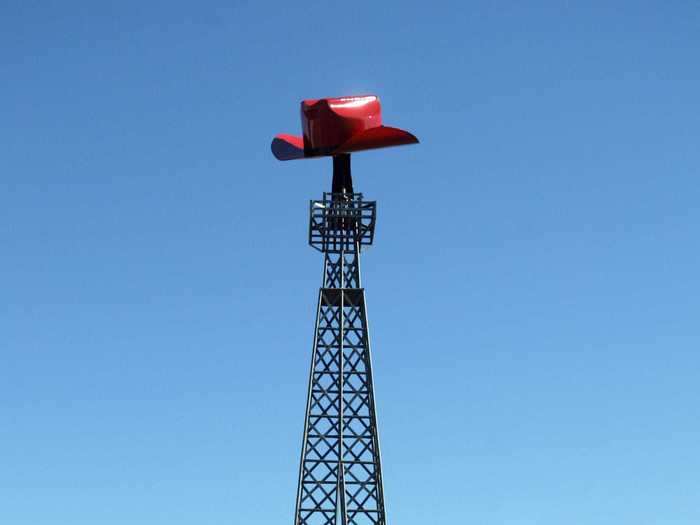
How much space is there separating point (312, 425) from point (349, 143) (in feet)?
40.5

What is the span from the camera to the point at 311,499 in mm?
69688

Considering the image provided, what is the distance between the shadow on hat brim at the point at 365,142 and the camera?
7269 centimetres

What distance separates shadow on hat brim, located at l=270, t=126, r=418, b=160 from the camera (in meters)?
72.7

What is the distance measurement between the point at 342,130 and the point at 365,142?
1.15m

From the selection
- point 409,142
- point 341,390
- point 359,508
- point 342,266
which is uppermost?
point 409,142

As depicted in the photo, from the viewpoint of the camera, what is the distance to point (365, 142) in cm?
7306

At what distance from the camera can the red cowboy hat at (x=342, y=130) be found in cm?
7288

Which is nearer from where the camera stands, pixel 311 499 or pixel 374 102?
pixel 311 499

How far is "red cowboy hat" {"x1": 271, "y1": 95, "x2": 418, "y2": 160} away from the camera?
7288cm

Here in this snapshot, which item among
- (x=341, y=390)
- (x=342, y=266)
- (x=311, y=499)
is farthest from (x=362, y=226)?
(x=311, y=499)

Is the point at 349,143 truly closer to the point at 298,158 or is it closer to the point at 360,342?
the point at 298,158

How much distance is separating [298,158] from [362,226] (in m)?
4.29

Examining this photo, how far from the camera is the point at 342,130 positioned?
240 ft

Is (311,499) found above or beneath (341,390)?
beneath
